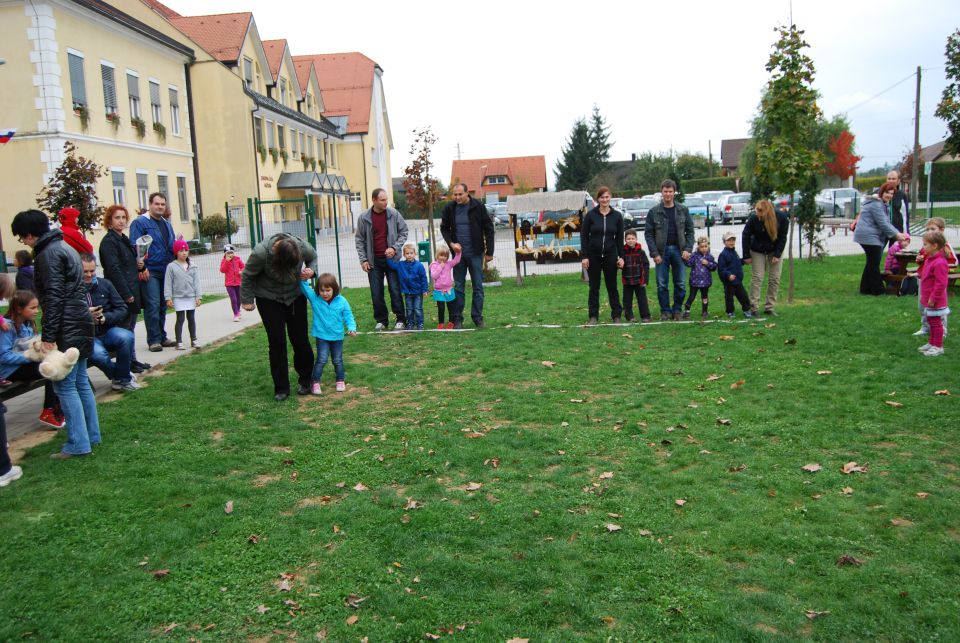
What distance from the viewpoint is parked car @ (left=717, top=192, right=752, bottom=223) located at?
4109 cm

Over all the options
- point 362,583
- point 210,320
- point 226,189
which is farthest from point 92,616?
point 226,189

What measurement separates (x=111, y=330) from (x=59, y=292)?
7.20 ft

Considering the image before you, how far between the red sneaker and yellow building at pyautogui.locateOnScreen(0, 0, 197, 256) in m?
16.1

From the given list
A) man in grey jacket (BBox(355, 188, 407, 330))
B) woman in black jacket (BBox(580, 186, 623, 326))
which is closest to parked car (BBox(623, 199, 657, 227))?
woman in black jacket (BBox(580, 186, 623, 326))

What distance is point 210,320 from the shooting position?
557 inches

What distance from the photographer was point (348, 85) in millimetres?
60969

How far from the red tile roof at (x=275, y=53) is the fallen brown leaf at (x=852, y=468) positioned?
1780 inches

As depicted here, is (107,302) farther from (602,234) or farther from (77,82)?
(77,82)

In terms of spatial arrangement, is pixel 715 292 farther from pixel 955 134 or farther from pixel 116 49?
pixel 116 49

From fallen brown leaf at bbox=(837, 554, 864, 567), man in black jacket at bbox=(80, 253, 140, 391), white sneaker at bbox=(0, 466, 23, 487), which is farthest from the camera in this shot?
man in black jacket at bbox=(80, 253, 140, 391)

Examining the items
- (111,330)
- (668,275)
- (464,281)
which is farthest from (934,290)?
(111,330)

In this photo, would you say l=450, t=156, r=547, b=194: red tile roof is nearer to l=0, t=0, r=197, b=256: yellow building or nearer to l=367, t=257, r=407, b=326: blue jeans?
Result: l=0, t=0, r=197, b=256: yellow building

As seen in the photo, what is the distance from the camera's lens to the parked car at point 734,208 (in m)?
41.1

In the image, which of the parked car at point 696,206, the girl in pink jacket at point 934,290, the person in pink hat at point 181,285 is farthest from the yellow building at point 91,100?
the parked car at point 696,206
